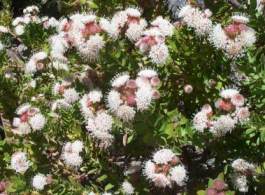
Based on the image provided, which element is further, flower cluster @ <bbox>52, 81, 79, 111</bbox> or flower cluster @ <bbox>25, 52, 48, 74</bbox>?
flower cluster @ <bbox>25, 52, 48, 74</bbox>

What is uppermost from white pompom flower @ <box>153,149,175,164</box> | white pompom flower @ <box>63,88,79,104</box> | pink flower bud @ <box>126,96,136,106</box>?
white pompom flower @ <box>63,88,79,104</box>

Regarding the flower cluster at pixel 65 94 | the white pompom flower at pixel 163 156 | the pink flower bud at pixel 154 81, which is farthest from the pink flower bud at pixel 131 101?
the flower cluster at pixel 65 94

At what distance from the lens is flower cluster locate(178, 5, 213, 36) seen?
2723 mm

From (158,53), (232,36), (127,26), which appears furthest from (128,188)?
(232,36)

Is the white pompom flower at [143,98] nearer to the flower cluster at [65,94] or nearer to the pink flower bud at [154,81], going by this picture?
the pink flower bud at [154,81]

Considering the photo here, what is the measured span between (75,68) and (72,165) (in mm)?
501

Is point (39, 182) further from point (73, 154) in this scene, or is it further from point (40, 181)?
point (73, 154)

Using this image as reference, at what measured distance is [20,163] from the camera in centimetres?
308

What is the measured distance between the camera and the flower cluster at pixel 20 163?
3.08m

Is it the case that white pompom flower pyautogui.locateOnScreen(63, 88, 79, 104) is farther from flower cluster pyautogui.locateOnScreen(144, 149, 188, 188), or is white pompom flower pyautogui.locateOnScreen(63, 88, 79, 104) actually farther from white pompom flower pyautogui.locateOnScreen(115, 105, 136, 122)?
flower cluster pyautogui.locateOnScreen(144, 149, 188, 188)

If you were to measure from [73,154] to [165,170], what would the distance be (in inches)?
22.8

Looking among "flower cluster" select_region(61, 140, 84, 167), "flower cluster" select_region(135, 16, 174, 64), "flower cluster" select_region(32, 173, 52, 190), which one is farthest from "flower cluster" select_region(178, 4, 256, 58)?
→ "flower cluster" select_region(32, 173, 52, 190)

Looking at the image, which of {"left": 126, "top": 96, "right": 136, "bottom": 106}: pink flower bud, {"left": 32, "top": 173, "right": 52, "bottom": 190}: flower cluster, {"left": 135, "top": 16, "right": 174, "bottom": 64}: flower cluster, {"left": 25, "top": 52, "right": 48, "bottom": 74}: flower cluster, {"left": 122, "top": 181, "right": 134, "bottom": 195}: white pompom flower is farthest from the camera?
{"left": 25, "top": 52, "right": 48, "bottom": 74}: flower cluster

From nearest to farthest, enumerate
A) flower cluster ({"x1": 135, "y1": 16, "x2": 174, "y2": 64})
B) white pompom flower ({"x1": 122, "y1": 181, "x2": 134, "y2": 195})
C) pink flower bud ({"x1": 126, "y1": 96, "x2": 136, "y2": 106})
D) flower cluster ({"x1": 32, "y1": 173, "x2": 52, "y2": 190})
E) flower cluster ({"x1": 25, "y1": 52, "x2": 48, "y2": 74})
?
pink flower bud ({"x1": 126, "y1": 96, "x2": 136, "y2": 106})
flower cluster ({"x1": 135, "y1": 16, "x2": 174, "y2": 64})
white pompom flower ({"x1": 122, "y1": 181, "x2": 134, "y2": 195})
flower cluster ({"x1": 32, "y1": 173, "x2": 52, "y2": 190})
flower cluster ({"x1": 25, "y1": 52, "x2": 48, "y2": 74})
